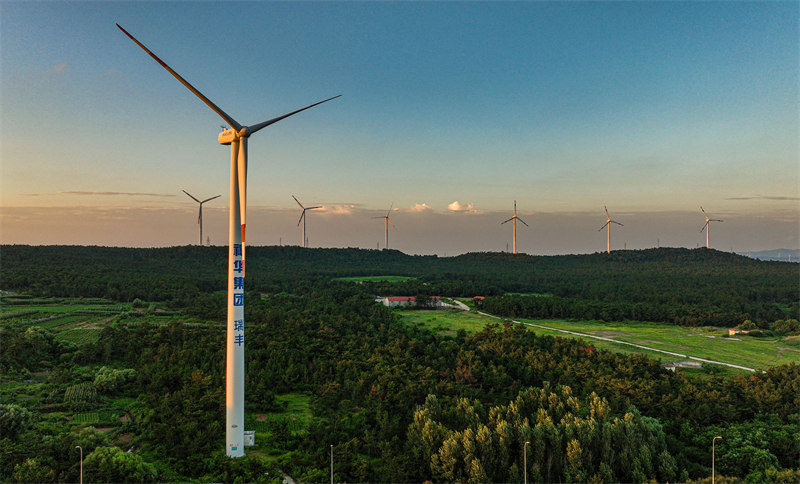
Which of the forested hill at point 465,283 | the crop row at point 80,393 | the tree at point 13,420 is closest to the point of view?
the tree at point 13,420

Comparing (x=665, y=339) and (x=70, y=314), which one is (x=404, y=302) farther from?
(x=70, y=314)

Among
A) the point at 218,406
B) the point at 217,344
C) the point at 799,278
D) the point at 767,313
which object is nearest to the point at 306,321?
the point at 217,344

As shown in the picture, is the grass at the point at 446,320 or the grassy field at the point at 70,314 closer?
the grassy field at the point at 70,314

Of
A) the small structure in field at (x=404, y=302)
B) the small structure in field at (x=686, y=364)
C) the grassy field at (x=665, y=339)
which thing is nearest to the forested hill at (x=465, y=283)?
the grassy field at (x=665, y=339)

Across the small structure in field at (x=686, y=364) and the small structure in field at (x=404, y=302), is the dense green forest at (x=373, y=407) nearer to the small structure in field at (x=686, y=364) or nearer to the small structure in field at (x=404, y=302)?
the small structure in field at (x=686, y=364)

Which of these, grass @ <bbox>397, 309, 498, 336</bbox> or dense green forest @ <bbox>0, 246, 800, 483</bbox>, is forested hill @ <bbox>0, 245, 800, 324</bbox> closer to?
grass @ <bbox>397, 309, 498, 336</bbox>

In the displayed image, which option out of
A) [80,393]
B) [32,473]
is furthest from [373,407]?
[80,393]

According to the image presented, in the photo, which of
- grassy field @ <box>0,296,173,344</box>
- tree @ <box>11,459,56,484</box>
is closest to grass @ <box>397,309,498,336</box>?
grassy field @ <box>0,296,173,344</box>
